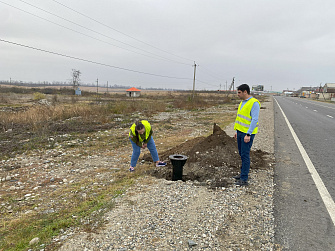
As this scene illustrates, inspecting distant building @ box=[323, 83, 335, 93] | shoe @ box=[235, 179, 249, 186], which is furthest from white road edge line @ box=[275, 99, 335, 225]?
distant building @ box=[323, 83, 335, 93]

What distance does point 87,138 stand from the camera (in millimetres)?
9531

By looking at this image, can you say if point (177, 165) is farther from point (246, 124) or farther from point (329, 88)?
point (329, 88)

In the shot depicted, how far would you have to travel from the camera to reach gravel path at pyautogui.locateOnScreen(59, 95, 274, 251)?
99.7 inches

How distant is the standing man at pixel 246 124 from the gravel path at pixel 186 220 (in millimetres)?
321

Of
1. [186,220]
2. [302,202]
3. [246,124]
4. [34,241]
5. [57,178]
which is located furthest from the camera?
[57,178]

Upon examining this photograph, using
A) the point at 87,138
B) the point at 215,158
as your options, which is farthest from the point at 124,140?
the point at 215,158

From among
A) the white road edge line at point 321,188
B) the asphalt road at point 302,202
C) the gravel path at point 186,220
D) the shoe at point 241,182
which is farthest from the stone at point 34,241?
the white road edge line at point 321,188

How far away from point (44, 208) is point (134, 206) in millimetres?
1787

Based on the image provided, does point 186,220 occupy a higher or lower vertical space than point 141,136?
lower

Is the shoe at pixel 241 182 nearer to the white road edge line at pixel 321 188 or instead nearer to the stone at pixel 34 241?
the white road edge line at pixel 321 188

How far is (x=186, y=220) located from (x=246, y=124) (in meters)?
2.08

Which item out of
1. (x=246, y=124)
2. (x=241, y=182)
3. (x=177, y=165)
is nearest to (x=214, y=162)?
(x=241, y=182)

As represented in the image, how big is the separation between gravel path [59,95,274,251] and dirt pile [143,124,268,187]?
18.1 inches

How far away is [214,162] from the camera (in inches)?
198
